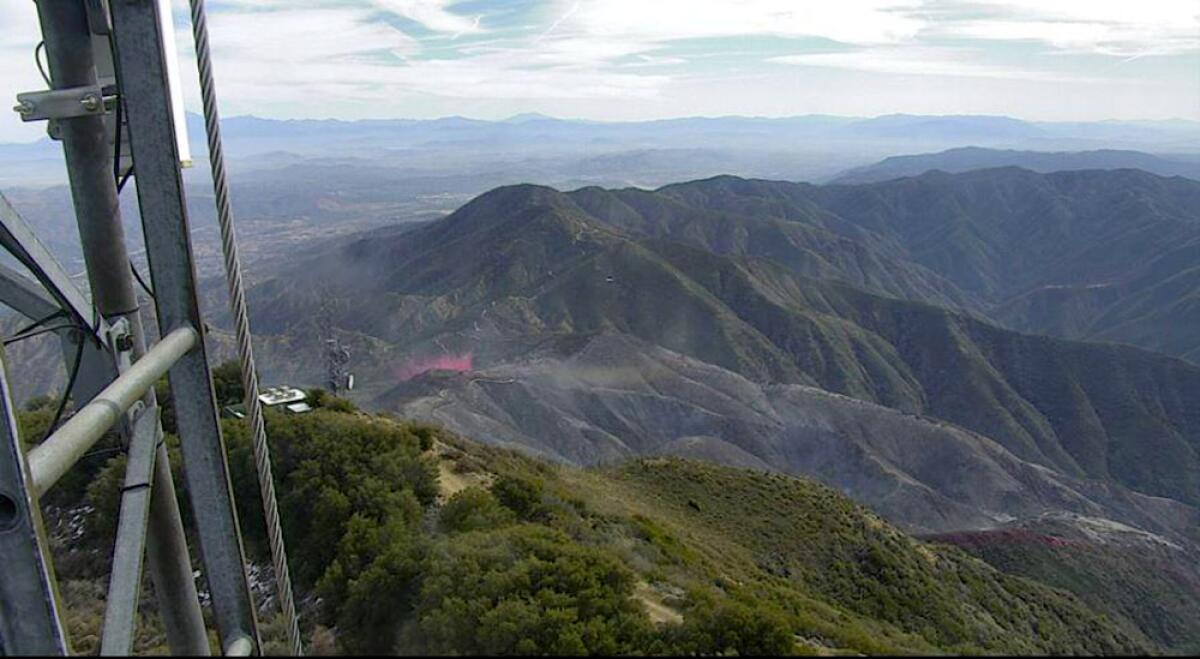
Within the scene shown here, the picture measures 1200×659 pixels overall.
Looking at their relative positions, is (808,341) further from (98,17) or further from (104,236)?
(98,17)

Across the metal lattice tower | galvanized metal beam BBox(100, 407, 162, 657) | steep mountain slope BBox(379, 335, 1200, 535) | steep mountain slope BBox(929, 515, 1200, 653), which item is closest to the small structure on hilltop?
the metal lattice tower

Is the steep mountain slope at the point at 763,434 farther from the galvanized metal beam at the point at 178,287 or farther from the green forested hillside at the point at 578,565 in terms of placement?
the galvanized metal beam at the point at 178,287

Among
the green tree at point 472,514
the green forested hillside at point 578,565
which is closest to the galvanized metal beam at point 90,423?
the green forested hillside at point 578,565

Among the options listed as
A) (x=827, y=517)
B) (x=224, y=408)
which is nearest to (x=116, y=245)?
(x=224, y=408)

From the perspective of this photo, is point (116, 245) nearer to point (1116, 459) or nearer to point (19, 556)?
point (19, 556)

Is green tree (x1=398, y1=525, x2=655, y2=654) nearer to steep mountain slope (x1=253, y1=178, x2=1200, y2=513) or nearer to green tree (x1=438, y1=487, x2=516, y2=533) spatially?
green tree (x1=438, y1=487, x2=516, y2=533)

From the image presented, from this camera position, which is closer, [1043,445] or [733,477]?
[733,477]
